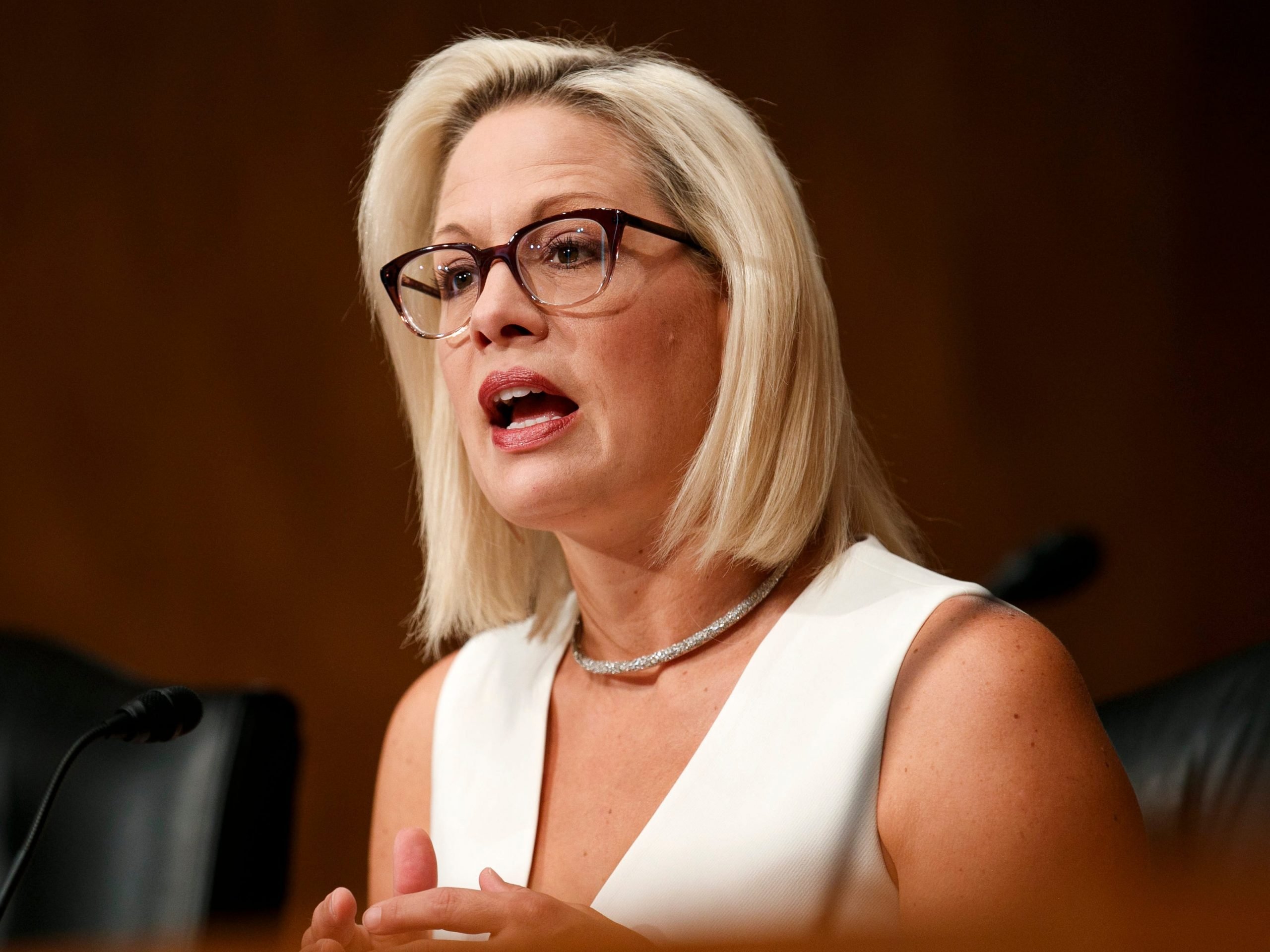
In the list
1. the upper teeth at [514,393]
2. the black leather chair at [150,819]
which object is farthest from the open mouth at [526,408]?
the black leather chair at [150,819]

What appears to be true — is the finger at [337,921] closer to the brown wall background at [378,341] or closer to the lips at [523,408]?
the lips at [523,408]

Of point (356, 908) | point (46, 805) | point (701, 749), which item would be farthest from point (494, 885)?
point (46, 805)

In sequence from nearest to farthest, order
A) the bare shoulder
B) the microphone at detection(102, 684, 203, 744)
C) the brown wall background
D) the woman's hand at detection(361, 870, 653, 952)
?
1. the woman's hand at detection(361, 870, 653, 952)
2. the microphone at detection(102, 684, 203, 744)
3. the bare shoulder
4. the brown wall background

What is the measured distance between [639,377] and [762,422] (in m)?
0.14

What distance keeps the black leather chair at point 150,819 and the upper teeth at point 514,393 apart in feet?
2.02

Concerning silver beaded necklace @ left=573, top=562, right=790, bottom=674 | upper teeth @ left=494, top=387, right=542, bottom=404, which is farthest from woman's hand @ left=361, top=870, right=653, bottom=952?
upper teeth @ left=494, top=387, right=542, bottom=404

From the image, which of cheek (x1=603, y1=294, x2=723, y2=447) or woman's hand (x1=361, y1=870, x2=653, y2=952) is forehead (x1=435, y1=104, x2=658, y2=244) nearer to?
cheek (x1=603, y1=294, x2=723, y2=447)

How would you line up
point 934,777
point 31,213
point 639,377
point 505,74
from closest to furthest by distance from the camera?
point 934,777 < point 639,377 < point 505,74 < point 31,213

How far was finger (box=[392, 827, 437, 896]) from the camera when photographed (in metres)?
1.26

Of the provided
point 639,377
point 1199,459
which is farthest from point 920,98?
point 639,377

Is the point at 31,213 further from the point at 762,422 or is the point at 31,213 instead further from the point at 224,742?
the point at 762,422

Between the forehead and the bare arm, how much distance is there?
1.89 ft

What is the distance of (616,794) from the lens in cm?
138

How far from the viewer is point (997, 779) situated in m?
1.11
